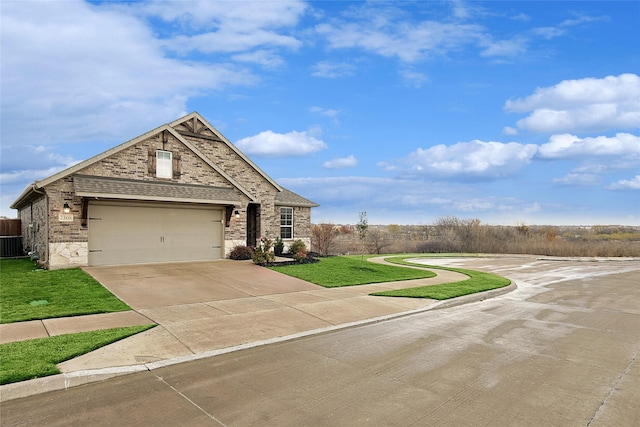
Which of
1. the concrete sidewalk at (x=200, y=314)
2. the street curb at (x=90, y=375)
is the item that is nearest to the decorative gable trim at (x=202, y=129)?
the concrete sidewalk at (x=200, y=314)

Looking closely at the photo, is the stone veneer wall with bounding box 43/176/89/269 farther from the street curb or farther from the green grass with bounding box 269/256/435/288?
the street curb

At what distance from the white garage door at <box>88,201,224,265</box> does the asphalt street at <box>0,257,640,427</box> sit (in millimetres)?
11496

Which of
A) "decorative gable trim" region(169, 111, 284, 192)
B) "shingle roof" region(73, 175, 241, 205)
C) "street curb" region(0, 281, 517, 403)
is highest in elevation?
"decorative gable trim" region(169, 111, 284, 192)

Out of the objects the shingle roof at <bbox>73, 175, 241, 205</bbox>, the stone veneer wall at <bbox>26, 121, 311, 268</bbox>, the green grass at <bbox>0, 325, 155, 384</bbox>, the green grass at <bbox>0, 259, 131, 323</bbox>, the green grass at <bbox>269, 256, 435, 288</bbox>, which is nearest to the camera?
the green grass at <bbox>0, 325, 155, 384</bbox>

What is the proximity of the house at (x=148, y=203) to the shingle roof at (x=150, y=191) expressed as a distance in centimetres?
3

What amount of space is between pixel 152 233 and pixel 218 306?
8463 mm

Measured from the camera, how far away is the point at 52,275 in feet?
43.5

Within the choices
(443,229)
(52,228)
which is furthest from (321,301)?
(443,229)

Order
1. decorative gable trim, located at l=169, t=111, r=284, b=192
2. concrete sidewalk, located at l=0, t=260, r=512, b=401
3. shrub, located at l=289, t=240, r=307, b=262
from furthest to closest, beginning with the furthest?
decorative gable trim, located at l=169, t=111, r=284, b=192 → shrub, located at l=289, t=240, r=307, b=262 → concrete sidewalk, located at l=0, t=260, r=512, b=401

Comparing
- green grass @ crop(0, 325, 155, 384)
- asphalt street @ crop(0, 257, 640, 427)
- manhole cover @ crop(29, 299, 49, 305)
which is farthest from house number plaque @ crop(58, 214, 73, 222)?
asphalt street @ crop(0, 257, 640, 427)

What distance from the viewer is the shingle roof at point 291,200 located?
78.3 ft

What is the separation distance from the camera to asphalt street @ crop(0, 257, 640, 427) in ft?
14.3

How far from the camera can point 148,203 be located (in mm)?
16562

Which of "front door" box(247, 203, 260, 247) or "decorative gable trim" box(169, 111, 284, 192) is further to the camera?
"front door" box(247, 203, 260, 247)
